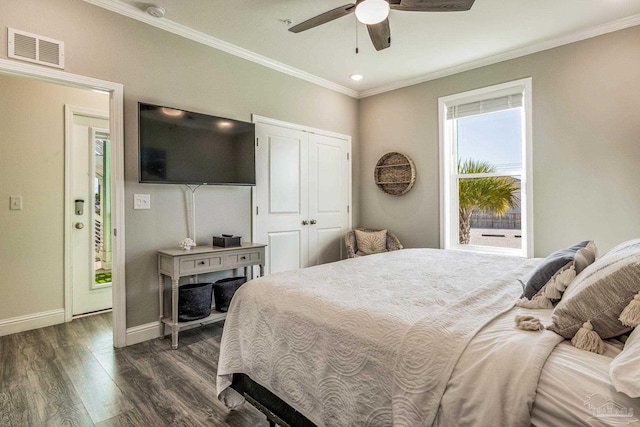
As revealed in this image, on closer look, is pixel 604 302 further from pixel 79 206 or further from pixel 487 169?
pixel 79 206

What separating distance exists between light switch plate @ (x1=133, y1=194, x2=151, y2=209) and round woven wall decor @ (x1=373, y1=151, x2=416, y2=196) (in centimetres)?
295

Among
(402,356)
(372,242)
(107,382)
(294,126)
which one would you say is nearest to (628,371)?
(402,356)

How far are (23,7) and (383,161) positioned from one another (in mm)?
3829

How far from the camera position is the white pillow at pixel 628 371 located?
2.55ft

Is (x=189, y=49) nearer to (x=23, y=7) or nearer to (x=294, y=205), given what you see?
(x=23, y=7)

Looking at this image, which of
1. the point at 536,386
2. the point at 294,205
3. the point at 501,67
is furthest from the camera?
the point at 294,205

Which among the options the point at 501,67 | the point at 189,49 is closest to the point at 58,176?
the point at 189,49

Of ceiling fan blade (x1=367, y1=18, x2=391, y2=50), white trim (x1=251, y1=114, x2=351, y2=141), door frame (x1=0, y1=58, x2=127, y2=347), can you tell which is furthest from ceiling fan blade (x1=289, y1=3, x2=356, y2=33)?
door frame (x1=0, y1=58, x2=127, y2=347)

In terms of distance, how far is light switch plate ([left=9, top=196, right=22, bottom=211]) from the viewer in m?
3.12

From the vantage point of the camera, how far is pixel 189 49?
3199 millimetres

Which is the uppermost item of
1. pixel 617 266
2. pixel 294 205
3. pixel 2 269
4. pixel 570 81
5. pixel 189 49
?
pixel 189 49

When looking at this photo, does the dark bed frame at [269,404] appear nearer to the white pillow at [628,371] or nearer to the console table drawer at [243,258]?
the white pillow at [628,371]

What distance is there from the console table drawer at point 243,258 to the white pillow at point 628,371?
2.72 metres

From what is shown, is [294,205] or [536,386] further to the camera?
[294,205]
